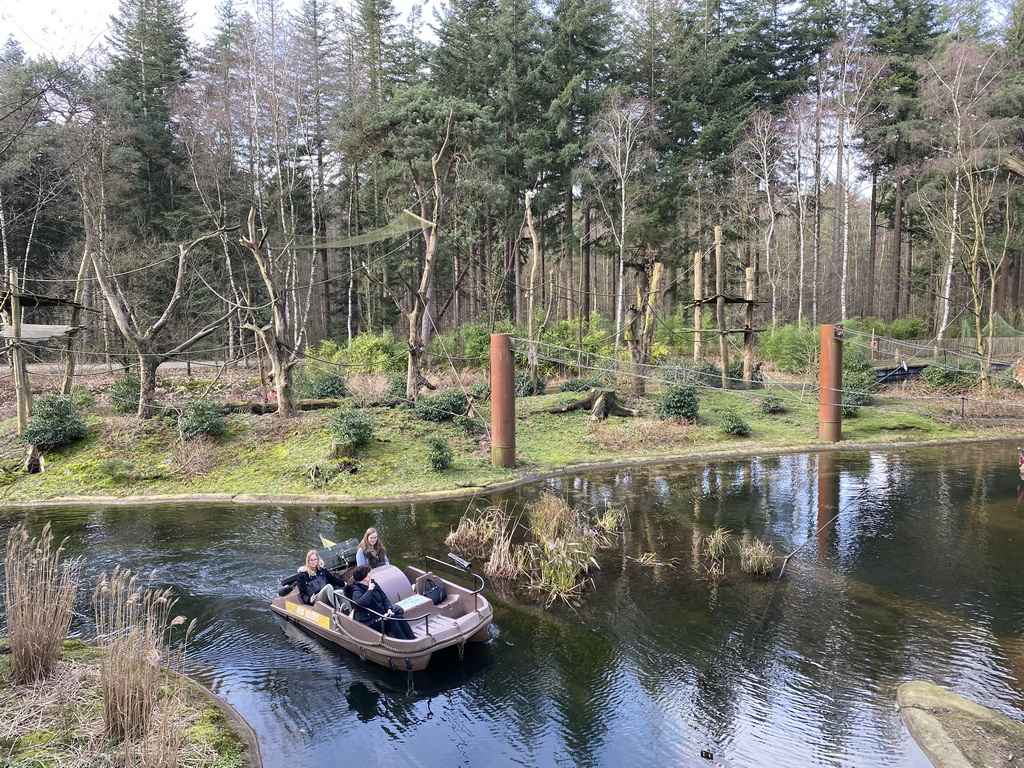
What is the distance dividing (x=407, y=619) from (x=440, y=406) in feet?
32.8

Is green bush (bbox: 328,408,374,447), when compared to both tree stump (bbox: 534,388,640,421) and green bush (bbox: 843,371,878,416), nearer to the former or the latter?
tree stump (bbox: 534,388,640,421)

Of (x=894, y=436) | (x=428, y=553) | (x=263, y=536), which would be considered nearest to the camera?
(x=428, y=553)

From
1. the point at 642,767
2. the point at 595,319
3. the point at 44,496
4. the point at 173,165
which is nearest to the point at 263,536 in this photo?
the point at 44,496

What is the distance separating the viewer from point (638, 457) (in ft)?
54.7

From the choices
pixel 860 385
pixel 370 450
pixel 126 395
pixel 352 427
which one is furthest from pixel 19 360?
pixel 860 385

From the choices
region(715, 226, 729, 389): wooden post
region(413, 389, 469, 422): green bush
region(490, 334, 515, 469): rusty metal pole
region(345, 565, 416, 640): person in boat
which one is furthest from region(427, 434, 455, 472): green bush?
region(715, 226, 729, 389): wooden post

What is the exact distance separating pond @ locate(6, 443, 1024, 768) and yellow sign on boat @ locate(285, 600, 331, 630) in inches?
14.5

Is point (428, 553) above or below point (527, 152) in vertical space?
below

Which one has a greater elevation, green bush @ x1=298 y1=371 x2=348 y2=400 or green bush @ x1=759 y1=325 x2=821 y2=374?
green bush @ x1=759 y1=325 x2=821 y2=374

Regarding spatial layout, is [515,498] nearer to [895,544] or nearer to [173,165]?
[895,544]

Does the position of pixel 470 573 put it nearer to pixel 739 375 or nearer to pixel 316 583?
pixel 316 583

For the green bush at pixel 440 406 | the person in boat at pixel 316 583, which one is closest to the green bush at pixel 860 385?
the green bush at pixel 440 406

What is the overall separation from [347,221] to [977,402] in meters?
26.6

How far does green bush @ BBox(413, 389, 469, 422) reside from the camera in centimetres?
1684
